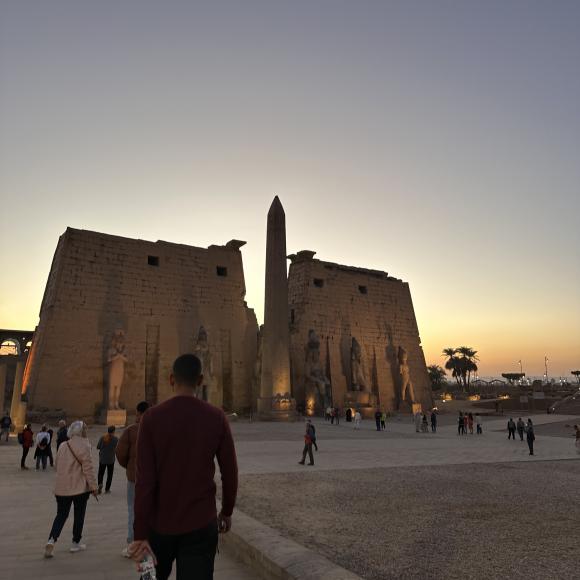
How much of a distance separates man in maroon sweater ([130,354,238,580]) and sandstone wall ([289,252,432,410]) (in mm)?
23759

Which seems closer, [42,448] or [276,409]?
[42,448]

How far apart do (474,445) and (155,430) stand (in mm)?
14070

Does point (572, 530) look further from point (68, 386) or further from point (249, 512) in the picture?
point (68, 386)

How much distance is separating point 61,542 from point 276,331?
18.5 meters

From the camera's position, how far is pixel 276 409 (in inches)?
856

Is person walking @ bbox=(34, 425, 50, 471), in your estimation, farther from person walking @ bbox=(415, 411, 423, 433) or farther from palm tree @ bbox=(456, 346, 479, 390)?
palm tree @ bbox=(456, 346, 479, 390)

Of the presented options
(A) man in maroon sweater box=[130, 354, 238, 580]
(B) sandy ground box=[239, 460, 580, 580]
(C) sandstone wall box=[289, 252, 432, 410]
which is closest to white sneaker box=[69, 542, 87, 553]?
(B) sandy ground box=[239, 460, 580, 580]

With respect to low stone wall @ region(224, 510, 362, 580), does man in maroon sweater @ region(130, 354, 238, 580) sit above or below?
above

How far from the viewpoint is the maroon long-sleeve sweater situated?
2039 millimetres

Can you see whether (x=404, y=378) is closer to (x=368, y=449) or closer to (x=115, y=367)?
(x=115, y=367)

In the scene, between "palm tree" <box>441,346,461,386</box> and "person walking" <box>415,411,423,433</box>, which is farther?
"palm tree" <box>441,346,461,386</box>

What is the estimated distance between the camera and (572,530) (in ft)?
16.3

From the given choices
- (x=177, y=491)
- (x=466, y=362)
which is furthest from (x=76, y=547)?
(x=466, y=362)

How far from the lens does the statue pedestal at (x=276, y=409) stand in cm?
A: 2148
